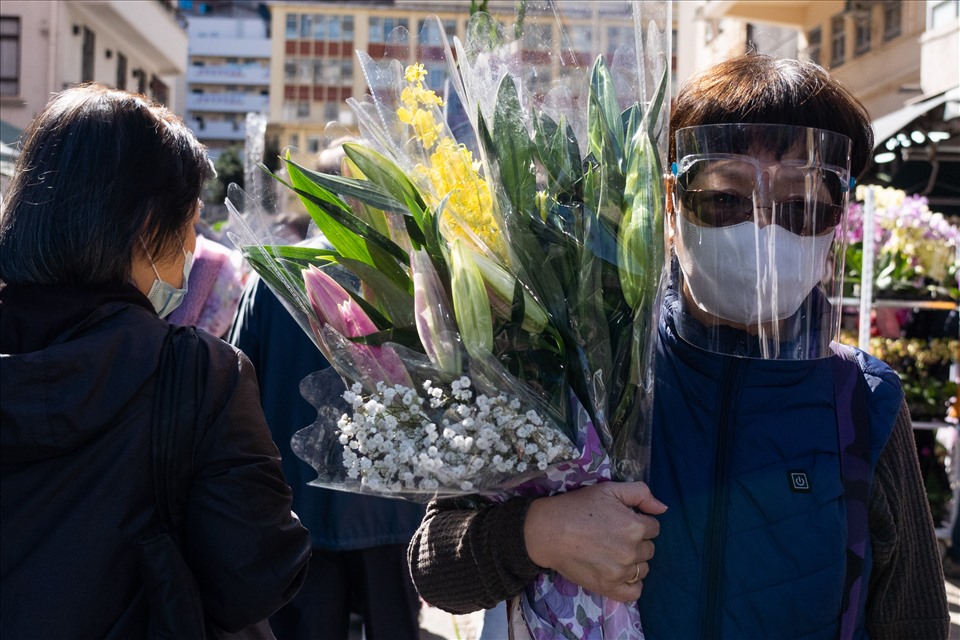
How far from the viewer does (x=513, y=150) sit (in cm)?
169

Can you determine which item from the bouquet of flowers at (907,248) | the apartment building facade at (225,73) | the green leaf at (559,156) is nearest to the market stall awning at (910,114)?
the bouquet of flowers at (907,248)

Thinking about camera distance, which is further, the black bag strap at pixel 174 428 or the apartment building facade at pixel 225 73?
the apartment building facade at pixel 225 73

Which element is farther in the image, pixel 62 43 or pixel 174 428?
pixel 62 43

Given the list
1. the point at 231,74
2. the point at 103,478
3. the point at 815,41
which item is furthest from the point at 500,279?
the point at 231,74

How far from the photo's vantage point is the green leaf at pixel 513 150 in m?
1.69

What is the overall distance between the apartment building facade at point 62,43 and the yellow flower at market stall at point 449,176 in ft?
73.3

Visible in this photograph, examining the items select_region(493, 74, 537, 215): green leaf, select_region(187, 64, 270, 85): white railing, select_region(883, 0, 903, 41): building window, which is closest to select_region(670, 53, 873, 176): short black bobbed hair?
select_region(493, 74, 537, 215): green leaf

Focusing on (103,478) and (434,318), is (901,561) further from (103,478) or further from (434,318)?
(103,478)

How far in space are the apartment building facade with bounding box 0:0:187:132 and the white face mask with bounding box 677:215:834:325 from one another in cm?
2254

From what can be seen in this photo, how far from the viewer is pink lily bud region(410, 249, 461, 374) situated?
164 cm

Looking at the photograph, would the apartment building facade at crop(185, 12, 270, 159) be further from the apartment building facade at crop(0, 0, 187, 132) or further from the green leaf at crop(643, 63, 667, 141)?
the green leaf at crop(643, 63, 667, 141)

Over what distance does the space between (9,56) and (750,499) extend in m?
25.0

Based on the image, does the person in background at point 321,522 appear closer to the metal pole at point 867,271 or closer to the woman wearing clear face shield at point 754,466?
the woman wearing clear face shield at point 754,466

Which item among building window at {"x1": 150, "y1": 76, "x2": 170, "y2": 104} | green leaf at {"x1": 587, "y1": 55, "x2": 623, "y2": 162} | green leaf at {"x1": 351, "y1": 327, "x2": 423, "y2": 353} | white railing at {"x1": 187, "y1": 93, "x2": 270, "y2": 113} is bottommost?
green leaf at {"x1": 351, "y1": 327, "x2": 423, "y2": 353}
